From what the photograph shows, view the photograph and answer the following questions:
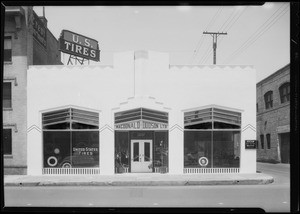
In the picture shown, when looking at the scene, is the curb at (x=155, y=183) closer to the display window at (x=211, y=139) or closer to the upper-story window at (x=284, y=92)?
the display window at (x=211, y=139)

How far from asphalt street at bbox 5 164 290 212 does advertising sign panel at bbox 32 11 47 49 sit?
11.0 metres

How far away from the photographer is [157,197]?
10.8 metres

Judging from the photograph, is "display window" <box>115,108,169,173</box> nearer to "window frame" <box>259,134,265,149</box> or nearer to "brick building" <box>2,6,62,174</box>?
"brick building" <box>2,6,62,174</box>

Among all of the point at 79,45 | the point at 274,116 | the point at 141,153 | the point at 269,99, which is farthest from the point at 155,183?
the point at 269,99

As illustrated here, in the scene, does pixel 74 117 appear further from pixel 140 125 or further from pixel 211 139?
pixel 211 139

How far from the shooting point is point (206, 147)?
1823 cm

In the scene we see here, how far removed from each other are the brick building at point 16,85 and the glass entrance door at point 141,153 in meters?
6.07

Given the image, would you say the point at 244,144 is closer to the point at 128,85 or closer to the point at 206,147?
the point at 206,147

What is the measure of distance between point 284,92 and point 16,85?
65.0 ft

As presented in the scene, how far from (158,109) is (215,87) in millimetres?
3484

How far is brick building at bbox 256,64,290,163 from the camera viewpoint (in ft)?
83.8

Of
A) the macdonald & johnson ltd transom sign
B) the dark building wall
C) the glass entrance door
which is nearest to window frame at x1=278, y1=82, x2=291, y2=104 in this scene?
the macdonald & johnson ltd transom sign

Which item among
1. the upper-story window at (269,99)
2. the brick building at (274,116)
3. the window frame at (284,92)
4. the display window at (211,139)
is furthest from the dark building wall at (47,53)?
the upper-story window at (269,99)
